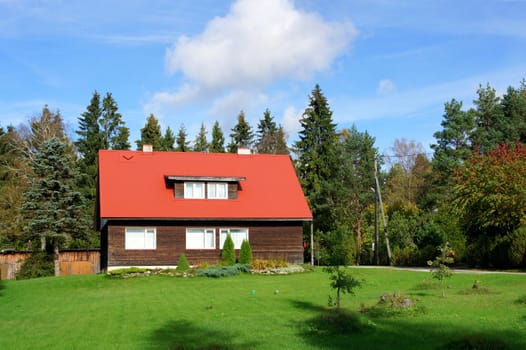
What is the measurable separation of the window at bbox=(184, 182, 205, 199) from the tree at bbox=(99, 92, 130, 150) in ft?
83.3

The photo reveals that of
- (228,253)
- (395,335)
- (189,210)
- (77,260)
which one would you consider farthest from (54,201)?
(395,335)

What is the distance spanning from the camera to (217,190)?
113 ft

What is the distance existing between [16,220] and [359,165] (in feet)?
104

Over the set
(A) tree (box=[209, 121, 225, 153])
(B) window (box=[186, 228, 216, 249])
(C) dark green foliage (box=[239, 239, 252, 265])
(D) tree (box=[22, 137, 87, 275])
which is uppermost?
(A) tree (box=[209, 121, 225, 153])

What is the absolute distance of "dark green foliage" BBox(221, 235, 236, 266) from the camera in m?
31.5

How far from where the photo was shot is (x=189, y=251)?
3256 cm

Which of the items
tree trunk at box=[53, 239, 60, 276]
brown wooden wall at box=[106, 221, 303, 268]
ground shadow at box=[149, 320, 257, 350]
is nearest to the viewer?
ground shadow at box=[149, 320, 257, 350]

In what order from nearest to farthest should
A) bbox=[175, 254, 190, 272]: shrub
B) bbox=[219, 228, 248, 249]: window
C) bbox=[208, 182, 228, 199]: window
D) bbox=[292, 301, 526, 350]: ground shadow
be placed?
bbox=[292, 301, 526, 350]: ground shadow
bbox=[175, 254, 190, 272]: shrub
bbox=[219, 228, 248, 249]: window
bbox=[208, 182, 228, 199]: window

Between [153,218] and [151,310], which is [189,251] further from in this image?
[151,310]

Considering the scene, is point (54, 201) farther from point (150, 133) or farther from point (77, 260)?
point (150, 133)

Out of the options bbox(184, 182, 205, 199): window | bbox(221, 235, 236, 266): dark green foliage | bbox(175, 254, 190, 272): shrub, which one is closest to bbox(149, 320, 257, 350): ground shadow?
bbox(175, 254, 190, 272): shrub

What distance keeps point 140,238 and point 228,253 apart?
4.98 m

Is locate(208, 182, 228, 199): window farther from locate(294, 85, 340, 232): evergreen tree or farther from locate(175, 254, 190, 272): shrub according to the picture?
locate(294, 85, 340, 232): evergreen tree

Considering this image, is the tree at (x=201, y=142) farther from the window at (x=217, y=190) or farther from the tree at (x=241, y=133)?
the window at (x=217, y=190)
